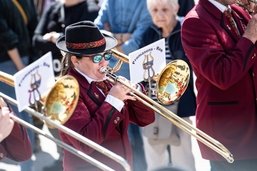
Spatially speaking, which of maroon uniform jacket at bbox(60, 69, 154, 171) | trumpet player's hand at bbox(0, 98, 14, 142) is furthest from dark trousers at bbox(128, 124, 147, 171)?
trumpet player's hand at bbox(0, 98, 14, 142)

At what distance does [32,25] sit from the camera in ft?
18.0

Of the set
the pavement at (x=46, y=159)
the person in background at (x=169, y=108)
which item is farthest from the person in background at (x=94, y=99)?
the pavement at (x=46, y=159)

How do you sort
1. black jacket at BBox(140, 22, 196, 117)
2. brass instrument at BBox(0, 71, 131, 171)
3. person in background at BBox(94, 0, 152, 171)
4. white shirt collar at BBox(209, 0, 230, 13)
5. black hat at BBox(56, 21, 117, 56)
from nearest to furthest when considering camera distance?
brass instrument at BBox(0, 71, 131, 171) → black hat at BBox(56, 21, 117, 56) → white shirt collar at BBox(209, 0, 230, 13) → black jacket at BBox(140, 22, 196, 117) → person in background at BBox(94, 0, 152, 171)

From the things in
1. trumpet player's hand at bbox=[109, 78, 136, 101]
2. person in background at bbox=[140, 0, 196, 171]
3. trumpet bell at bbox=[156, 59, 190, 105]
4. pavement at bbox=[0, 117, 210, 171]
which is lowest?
pavement at bbox=[0, 117, 210, 171]

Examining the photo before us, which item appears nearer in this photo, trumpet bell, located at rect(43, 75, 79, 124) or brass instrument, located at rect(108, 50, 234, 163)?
trumpet bell, located at rect(43, 75, 79, 124)

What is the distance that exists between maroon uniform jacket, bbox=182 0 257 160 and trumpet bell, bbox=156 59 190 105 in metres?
0.08

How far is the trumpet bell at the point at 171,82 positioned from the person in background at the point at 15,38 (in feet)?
5.54

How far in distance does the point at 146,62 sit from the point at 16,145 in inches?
28.4

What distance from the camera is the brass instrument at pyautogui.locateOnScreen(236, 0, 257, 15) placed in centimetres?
377

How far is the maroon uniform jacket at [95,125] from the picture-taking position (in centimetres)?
337

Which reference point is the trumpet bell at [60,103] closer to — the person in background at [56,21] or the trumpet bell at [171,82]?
the trumpet bell at [171,82]

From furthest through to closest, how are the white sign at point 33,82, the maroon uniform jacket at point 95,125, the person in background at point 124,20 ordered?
the person in background at point 124,20 → the maroon uniform jacket at point 95,125 → the white sign at point 33,82

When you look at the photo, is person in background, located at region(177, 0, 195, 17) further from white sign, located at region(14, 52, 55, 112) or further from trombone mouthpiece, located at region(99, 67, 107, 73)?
white sign, located at region(14, 52, 55, 112)

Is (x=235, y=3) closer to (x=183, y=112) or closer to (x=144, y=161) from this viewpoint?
(x=183, y=112)
